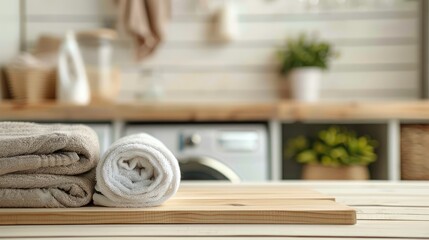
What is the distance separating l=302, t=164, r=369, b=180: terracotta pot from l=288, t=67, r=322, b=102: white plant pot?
521 millimetres

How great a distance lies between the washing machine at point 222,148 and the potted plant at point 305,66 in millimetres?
613

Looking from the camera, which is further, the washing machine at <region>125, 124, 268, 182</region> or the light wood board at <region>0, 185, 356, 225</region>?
the washing machine at <region>125, 124, 268, 182</region>

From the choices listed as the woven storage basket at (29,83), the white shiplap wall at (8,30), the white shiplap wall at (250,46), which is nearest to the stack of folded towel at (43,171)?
the woven storage basket at (29,83)

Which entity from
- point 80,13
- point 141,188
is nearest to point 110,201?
point 141,188

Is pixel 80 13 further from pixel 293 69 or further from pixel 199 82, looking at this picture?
pixel 293 69

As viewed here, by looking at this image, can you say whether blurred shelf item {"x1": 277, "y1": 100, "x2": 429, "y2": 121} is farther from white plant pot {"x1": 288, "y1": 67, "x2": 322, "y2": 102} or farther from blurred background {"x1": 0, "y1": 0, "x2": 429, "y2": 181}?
white plant pot {"x1": 288, "y1": 67, "x2": 322, "y2": 102}

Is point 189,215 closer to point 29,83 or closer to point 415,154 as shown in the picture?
point 415,154

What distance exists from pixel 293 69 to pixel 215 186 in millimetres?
2027

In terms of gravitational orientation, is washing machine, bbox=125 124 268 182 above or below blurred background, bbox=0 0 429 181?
below

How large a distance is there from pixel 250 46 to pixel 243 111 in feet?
2.72

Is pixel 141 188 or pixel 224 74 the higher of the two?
pixel 224 74

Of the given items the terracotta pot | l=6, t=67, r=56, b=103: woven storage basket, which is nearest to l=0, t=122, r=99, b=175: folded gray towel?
the terracotta pot

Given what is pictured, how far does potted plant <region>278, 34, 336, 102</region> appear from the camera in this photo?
3.11 meters

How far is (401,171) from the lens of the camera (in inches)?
103
